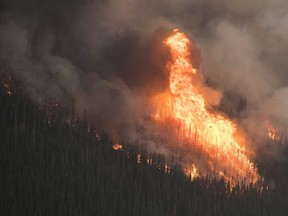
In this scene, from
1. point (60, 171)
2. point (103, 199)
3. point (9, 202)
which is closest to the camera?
point (9, 202)

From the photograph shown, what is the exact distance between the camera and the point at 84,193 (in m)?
188

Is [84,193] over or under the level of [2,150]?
under

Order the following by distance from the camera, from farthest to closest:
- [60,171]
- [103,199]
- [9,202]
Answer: [60,171] < [103,199] < [9,202]

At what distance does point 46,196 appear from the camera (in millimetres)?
179125

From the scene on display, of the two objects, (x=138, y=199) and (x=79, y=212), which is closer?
(x=79, y=212)

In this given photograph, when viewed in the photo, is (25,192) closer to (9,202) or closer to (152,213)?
(9,202)


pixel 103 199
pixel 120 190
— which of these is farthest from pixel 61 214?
pixel 120 190

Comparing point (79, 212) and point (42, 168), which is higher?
point (42, 168)

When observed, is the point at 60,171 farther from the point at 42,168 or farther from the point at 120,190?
the point at 120,190

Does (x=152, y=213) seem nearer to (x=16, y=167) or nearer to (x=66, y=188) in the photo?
(x=66, y=188)

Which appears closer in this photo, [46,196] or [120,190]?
[46,196]

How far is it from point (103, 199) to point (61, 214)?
1884 centimetres

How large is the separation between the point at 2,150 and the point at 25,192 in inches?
1098

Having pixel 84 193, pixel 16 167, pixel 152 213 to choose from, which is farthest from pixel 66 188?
pixel 152 213
